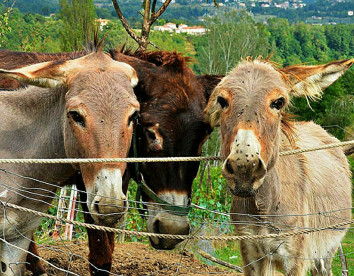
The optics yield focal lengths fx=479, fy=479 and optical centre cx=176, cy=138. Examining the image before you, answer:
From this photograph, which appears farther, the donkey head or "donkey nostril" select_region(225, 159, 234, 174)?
the donkey head

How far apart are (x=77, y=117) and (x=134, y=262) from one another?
3.44 m

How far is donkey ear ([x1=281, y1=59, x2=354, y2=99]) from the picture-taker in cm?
371

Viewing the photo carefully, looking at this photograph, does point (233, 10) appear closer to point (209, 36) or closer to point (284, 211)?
point (209, 36)

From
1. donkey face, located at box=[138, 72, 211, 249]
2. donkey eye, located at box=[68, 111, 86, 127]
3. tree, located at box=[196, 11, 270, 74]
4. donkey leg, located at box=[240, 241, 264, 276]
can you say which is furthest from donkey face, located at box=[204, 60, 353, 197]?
tree, located at box=[196, 11, 270, 74]

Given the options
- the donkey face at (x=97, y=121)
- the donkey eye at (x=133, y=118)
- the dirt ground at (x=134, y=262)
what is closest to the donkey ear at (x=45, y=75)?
the donkey face at (x=97, y=121)

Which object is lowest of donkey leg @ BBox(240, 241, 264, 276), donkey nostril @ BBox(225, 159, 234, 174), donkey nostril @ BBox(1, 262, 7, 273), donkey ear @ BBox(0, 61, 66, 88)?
donkey nostril @ BBox(1, 262, 7, 273)

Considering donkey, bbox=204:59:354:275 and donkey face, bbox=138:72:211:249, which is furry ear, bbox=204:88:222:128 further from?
donkey face, bbox=138:72:211:249

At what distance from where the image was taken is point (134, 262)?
20.4 feet

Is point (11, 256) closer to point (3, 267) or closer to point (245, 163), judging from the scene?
point (3, 267)

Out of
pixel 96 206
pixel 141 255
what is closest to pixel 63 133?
pixel 96 206

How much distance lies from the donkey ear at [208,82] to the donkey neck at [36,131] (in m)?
1.39

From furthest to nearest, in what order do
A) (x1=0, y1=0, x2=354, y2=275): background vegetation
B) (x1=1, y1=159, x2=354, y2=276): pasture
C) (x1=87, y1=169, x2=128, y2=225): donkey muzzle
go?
1. (x1=0, y1=0, x2=354, y2=275): background vegetation
2. (x1=1, y1=159, x2=354, y2=276): pasture
3. (x1=87, y1=169, x2=128, y2=225): donkey muzzle

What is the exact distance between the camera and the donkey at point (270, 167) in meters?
3.22

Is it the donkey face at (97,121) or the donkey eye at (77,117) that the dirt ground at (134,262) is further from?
the donkey eye at (77,117)
